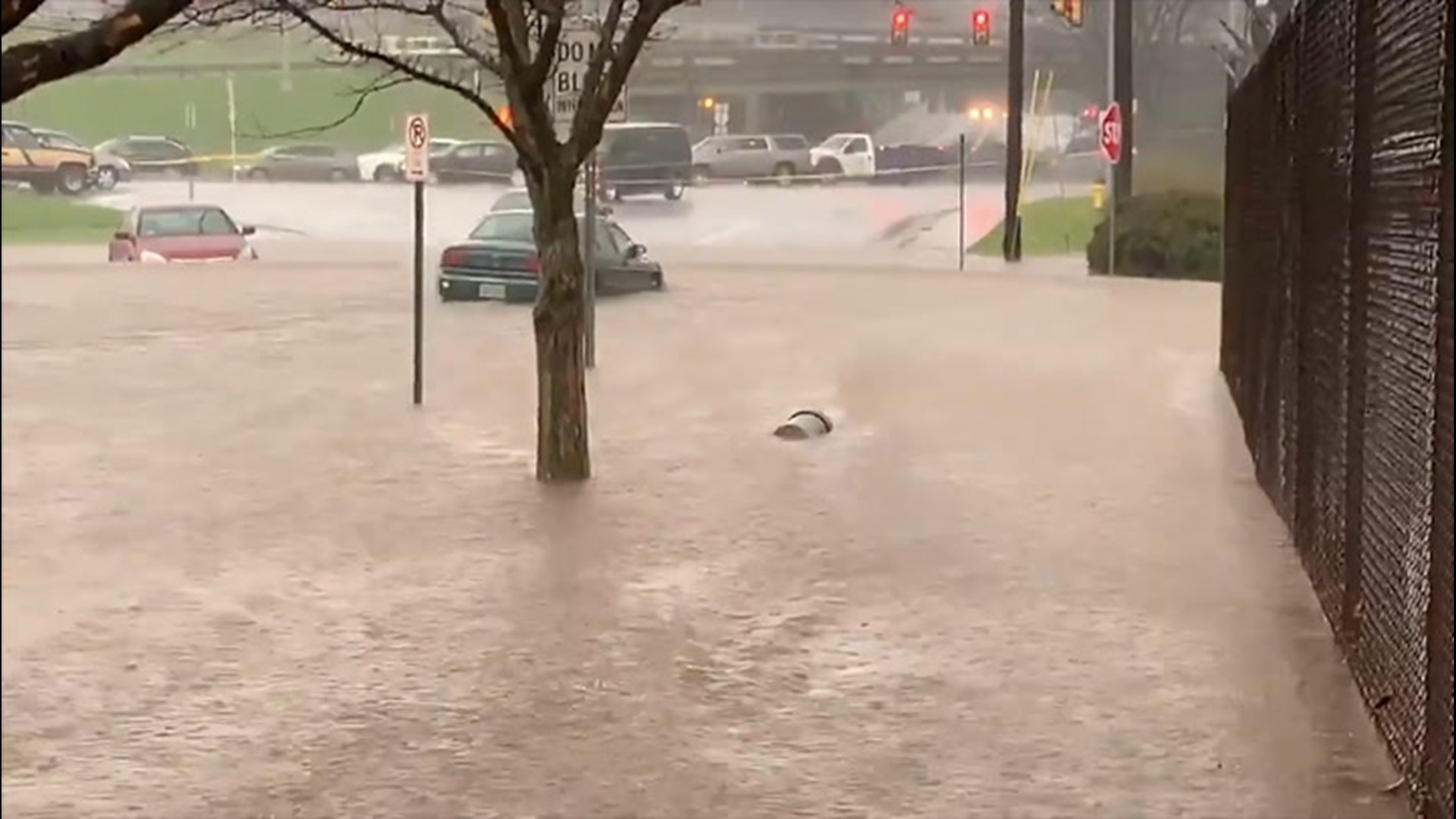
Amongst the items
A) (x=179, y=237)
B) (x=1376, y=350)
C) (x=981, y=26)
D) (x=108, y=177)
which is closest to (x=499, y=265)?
(x=179, y=237)

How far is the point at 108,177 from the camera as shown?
154ft

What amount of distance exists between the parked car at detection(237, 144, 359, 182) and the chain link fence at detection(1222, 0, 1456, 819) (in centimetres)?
4455

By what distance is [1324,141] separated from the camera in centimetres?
923

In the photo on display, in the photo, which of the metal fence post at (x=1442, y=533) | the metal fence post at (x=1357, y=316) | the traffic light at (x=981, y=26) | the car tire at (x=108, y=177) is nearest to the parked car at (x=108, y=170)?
the car tire at (x=108, y=177)

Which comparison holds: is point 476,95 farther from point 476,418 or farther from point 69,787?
point 69,787

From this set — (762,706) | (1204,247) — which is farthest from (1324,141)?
(1204,247)

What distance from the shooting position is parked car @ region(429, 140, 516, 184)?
170 feet

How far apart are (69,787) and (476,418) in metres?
9.05

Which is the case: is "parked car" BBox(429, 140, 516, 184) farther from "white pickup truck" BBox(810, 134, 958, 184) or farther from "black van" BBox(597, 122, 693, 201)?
"white pickup truck" BBox(810, 134, 958, 184)

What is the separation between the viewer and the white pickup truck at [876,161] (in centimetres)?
5572

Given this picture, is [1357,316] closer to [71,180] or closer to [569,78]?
[569,78]

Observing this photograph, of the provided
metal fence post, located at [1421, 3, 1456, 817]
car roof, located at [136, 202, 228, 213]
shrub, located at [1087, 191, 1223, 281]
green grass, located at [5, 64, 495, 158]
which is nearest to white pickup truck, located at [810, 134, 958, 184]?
green grass, located at [5, 64, 495, 158]

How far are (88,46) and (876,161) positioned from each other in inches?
2109

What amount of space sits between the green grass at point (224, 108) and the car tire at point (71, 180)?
293cm
